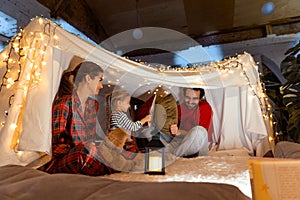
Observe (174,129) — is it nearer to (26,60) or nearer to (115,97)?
(115,97)

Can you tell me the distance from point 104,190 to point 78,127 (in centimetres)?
107

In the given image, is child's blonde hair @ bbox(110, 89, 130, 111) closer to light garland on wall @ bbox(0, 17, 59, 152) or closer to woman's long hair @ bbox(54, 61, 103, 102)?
woman's long hair @ bbox(54, 61, 103, 102)

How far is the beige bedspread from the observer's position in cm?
45

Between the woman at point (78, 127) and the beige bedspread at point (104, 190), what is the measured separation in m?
0.78

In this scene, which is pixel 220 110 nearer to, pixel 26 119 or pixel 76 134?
pixel 76 134

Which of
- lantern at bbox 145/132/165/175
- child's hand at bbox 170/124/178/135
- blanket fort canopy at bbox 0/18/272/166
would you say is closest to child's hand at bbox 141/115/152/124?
child's hand at bbox 170/124/178/135

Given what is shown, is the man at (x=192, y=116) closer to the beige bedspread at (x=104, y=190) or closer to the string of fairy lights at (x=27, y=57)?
the string of fairy lights at (x=27, y=57)

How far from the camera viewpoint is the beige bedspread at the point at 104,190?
1.48 feet

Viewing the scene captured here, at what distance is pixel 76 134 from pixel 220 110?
1.69 metres

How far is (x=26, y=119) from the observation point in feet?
4.06

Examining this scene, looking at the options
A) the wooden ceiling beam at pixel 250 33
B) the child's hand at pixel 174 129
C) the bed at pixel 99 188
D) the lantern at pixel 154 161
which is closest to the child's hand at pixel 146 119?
the child's hand at pixel 174 129

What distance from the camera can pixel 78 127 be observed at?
5.00ft

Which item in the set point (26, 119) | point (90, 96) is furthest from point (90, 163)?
point (90, 96)

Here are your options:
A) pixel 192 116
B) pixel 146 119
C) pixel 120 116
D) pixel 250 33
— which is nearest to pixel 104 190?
pixel 120 116
